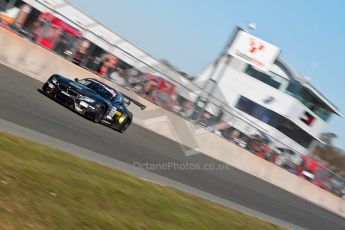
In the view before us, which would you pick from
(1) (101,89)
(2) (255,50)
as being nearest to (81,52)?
(1) (101,89)

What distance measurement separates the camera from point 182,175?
1516 cm

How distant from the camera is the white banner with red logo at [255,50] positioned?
184 ft

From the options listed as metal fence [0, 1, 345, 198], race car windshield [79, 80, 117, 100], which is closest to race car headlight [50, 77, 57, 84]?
race car windshield [79, 80, 117, 100]

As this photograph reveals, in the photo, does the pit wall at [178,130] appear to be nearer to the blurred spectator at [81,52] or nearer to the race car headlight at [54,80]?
the blurred spectator at [81,52]

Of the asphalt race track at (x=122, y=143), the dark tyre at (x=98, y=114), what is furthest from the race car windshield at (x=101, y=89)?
the asphalt race track at (x=122, y=143)

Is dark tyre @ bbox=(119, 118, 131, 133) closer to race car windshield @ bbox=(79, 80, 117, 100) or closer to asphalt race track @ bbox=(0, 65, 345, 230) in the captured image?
asphalt race track @ bbox=(0, 65, 345, 230)

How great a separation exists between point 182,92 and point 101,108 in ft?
26.1

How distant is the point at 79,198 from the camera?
7266 millimetres

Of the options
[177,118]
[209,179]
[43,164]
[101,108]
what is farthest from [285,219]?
[43,164]

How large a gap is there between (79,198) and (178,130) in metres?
16.7

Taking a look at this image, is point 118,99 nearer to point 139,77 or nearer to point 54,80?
point 54,80

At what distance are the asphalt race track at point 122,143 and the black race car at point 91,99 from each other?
0.27m

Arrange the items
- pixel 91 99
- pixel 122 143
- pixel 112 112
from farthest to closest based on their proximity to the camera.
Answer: pixel 112 112, pixel 91 99, pixel 122 143

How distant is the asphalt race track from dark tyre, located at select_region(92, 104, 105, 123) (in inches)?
9.8
